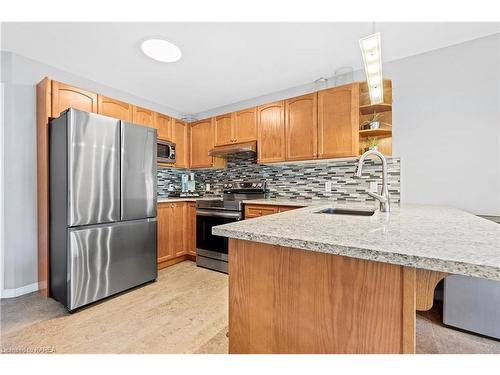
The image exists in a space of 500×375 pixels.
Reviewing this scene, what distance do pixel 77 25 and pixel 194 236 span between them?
251 centimetres

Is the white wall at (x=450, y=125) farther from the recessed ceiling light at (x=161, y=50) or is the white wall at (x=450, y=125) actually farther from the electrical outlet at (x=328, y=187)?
the recessed ceiling light at (x=161, y=50)

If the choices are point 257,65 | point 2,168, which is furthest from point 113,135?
point 257,65

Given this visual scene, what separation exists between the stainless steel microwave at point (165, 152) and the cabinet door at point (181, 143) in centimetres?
21

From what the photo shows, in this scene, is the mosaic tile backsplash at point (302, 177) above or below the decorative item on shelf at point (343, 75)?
below

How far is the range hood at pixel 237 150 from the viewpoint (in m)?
3.11

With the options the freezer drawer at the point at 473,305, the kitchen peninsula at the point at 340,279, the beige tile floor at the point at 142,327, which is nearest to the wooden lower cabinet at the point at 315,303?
the kitchen peninsula at the point at 340,279

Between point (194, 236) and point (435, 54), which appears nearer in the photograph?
point (435, 54)

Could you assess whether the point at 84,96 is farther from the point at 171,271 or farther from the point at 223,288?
the point at 223,288

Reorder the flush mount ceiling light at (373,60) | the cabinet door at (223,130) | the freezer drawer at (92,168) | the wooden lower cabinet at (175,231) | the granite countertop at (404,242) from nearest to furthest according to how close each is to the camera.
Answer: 1. the granite countertop at (404,242)
2. the flush mount ceiling light at (373,60)
3. the freezer drawer at (92,168)
4. the wooden lower cabinet at (175,231)
5. the cabinet door at (223,130)

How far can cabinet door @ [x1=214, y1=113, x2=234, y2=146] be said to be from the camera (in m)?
3.36

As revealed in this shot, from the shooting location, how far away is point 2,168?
7.18 ft
